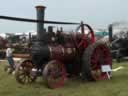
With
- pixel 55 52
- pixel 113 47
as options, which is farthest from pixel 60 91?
pixel 113 47

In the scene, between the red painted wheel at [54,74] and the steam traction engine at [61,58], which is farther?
the steam traction engine at [61,58]

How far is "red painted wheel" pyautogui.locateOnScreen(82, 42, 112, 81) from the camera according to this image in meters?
10.7

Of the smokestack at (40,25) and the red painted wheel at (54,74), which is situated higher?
the smokestack at (40,25)

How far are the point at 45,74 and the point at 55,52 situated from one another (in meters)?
0.76

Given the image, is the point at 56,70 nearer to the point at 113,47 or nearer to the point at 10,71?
the point at 10,71

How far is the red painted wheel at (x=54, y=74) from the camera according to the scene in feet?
31.6

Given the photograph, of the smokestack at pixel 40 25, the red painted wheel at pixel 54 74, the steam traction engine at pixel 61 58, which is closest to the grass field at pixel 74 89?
the red painted wheel at pixel 54 74

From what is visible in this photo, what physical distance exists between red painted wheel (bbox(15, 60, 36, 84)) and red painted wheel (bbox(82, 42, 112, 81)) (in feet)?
5.09

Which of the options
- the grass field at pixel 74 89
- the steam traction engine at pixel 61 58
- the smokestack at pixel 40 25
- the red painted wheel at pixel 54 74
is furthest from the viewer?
the smokestack at pixel 40 25

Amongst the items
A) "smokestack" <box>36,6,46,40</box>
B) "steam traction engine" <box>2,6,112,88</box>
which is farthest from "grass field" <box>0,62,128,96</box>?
"smokestack" <box>36,6,46,40</box>

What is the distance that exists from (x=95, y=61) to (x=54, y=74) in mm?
1759

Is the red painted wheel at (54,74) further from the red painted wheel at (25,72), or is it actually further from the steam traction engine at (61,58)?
the red painted wheel at (25,72)

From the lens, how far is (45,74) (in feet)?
31.4

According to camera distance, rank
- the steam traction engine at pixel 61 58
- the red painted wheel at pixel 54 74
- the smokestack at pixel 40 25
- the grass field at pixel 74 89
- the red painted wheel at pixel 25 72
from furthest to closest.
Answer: the red painted wheel at pixel 25 72, the smokestack at pixel 40 25, the steam traction engine at pixel 61 58, the red painted wheel at pixel 54 74, the grass field at pixel 74 89
